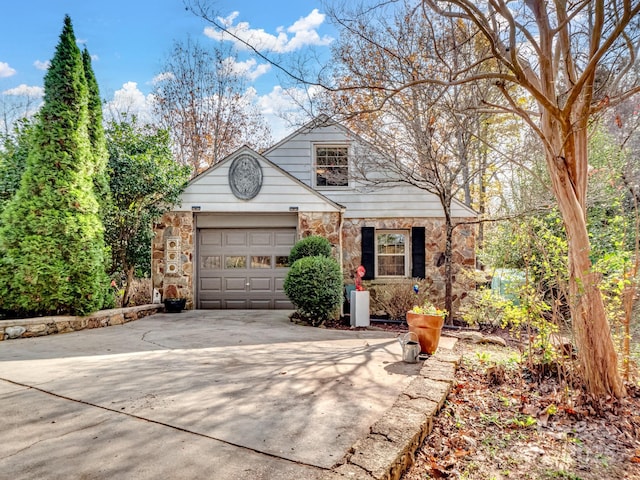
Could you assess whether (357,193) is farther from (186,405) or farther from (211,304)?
Answer: (186,405)

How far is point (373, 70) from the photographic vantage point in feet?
23.5

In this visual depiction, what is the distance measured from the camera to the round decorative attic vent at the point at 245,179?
9.10 m

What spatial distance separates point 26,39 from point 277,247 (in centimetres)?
888

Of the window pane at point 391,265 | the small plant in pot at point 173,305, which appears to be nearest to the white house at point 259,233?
the window pane at point 391,265

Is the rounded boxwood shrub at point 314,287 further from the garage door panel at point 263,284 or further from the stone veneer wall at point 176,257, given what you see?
the stone veneer wall at point 176,257

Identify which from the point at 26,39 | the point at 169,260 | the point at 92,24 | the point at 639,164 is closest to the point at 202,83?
the point at 26,39

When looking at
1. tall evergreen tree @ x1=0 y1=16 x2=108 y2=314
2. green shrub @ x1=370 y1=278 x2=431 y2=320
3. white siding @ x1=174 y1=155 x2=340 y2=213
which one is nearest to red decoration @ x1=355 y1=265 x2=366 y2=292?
green shrub @ x1=370 y1=278 x2=431 y2=320

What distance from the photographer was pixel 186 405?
2.92m

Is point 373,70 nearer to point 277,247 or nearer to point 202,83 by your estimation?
point 277,247

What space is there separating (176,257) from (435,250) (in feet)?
22.0

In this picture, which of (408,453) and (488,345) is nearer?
(408,453)

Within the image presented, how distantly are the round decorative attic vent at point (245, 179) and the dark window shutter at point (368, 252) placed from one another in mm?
3138

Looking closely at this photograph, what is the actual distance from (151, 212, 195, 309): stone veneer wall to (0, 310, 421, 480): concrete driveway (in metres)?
3.52

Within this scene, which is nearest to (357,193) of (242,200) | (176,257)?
(242,200)
